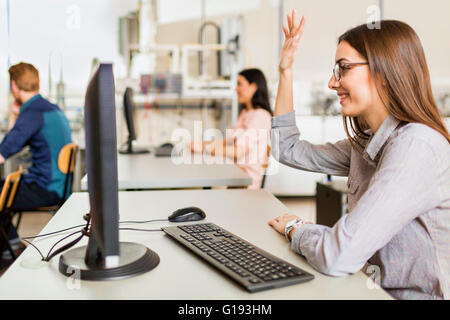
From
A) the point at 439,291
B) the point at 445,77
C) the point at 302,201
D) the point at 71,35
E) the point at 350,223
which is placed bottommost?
the point at 302,201

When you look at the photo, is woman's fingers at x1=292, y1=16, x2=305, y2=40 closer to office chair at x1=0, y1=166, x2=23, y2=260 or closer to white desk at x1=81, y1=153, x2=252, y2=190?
white desk at x1=81, y1=153, x2=252, y2=190

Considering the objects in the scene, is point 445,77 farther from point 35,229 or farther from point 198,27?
point 35,229

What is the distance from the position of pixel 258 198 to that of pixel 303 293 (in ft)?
2.71

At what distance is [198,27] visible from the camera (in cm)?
529

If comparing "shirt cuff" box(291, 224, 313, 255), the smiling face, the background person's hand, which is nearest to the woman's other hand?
"shirt cuff" box(291, 224, 313, 255)

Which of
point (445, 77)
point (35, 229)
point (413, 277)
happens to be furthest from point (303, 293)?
point (445, 77)

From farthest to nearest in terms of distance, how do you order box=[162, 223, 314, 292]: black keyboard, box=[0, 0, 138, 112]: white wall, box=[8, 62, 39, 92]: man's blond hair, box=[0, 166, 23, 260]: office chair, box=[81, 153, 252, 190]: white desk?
box=[0, 0, 138, 112]: white wall, box=[8, 62, 39, 92]: man's blond hair, box=[0, 166, 23, 260]: office chair, box=[81, 153, 252, 190]: white desk, box=[162, 223, 314, 292]: black keyboard

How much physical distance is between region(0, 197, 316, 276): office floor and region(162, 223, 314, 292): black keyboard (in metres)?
2.42

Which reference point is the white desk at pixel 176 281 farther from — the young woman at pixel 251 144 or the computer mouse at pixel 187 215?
the young woman at pixel 251 144

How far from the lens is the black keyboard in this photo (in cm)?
82

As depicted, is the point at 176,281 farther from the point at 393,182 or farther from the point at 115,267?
the point at 393,182

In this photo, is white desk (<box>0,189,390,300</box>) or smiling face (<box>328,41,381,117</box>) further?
smiling face (<box>328,41,381,117</box>)

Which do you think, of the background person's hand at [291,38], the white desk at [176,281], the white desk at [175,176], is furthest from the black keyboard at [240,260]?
the white desk at [175,176]

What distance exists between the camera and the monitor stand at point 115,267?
33.9 inches
